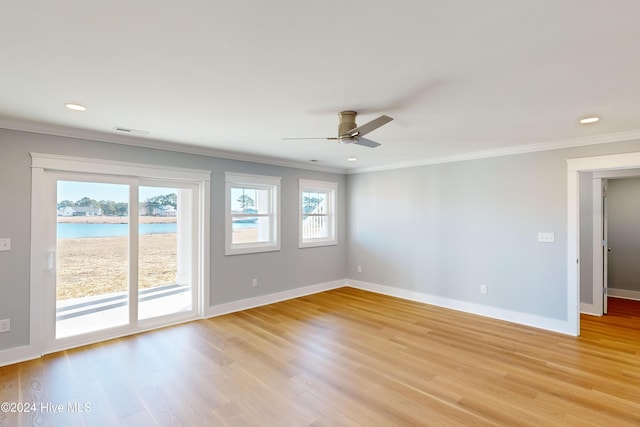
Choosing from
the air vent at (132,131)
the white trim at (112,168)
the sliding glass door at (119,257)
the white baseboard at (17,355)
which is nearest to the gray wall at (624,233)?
the white trim at (112,168)

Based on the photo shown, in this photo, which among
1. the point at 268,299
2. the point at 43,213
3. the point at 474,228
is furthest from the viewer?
the point at 268,299

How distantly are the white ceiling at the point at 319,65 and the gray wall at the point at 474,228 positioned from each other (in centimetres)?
97

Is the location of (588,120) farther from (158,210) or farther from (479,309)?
(158,210)

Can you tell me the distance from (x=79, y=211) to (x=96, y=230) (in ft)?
0.92

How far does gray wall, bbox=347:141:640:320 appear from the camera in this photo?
4148 millimetres

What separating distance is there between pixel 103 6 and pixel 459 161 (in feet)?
15.9

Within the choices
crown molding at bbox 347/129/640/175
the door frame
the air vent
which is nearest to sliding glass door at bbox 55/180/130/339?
the door frame

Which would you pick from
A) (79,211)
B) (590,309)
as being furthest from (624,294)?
(79,211)

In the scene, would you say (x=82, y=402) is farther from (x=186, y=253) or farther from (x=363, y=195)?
(x=363, y=195)

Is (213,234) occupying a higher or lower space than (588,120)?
lower

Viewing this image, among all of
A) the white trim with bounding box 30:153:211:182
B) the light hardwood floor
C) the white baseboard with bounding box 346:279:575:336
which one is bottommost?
the light hardwood floor

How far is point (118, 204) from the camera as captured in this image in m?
3.94

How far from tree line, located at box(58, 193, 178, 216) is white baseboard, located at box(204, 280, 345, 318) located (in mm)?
1667

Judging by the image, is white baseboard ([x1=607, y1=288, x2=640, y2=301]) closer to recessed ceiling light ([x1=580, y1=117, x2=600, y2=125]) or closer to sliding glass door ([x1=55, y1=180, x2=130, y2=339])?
recessed ceiling light ([x1=580, y1=117, x2=600, y2=125])
